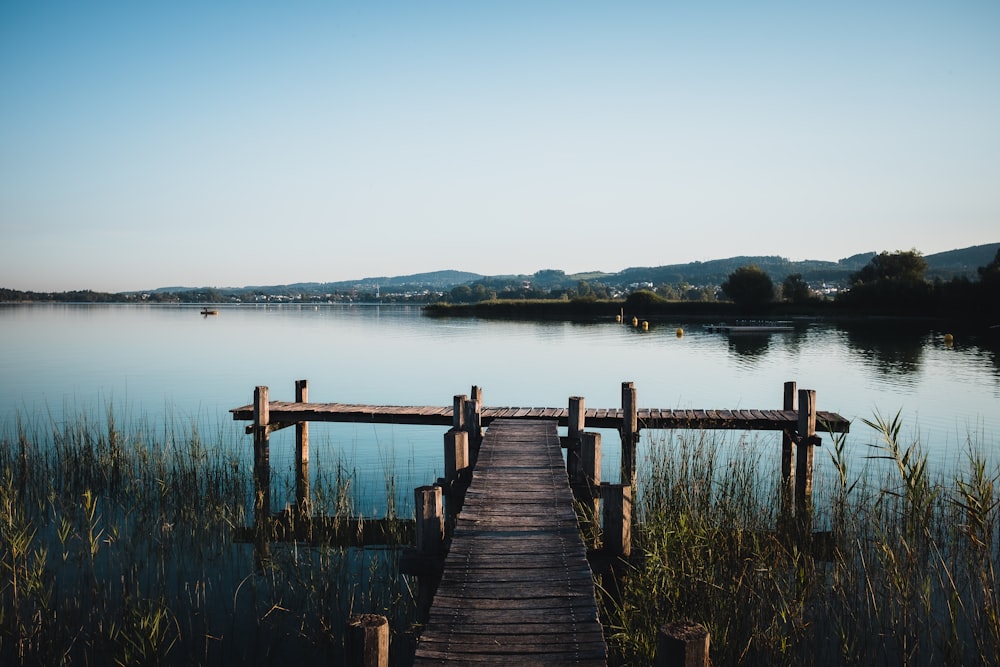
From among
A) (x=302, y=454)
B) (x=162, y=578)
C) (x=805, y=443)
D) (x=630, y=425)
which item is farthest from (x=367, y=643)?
(x=302, y=454)

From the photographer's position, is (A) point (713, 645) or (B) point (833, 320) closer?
(A) point (713, 645)

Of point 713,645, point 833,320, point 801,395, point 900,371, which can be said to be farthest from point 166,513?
point 833,320

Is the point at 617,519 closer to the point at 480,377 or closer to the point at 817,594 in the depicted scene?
the point at 817,594

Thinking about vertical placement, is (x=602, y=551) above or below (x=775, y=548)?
above

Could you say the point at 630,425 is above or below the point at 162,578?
above

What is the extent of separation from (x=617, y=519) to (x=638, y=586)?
2.20ft

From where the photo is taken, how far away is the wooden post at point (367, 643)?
136 inches

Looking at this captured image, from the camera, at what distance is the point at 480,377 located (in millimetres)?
30156

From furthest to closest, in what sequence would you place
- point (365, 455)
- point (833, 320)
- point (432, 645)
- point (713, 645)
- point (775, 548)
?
point (833, 320), point (365, 455), point (775, 548), point (713, 645), point (432, 645)

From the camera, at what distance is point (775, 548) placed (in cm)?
743

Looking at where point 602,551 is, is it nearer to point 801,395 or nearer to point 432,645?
point 432,645

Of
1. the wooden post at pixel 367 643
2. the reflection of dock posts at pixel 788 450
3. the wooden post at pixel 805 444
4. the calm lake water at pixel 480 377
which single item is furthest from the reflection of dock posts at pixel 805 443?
the wooden post at pixel 367 643

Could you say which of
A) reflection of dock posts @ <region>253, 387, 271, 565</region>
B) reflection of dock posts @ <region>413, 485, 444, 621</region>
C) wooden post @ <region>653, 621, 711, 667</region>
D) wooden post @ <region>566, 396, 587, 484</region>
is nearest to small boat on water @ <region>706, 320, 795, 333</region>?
wooden post @ <region>566, 396, 587, 484</region>

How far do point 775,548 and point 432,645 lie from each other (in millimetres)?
4552
